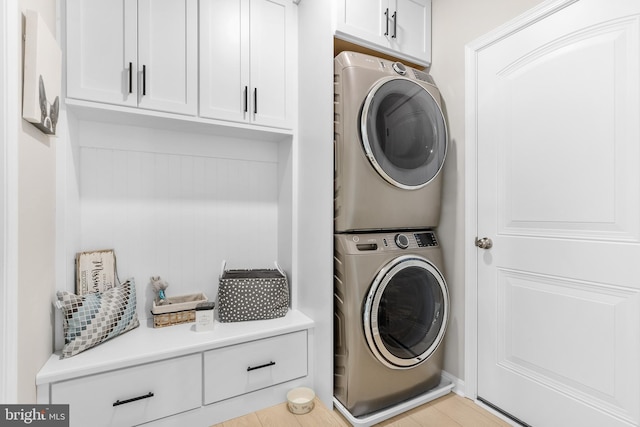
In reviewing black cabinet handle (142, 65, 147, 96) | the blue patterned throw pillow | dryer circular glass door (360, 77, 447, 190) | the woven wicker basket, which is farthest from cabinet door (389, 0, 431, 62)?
the blue patterned throw pillow

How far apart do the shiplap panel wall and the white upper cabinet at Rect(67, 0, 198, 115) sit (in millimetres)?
297

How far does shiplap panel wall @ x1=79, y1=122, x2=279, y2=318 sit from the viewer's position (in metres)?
1.66

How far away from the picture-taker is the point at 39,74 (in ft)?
3.55

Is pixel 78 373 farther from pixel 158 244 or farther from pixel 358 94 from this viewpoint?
pixel 358 94

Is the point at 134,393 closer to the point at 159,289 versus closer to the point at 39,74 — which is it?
→ the point at 159,289

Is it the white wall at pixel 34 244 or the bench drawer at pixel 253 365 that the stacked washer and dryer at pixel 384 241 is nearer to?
the bench drawer at pixel 253 365

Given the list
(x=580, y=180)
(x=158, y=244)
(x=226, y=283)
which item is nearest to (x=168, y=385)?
(x=226, y=283)

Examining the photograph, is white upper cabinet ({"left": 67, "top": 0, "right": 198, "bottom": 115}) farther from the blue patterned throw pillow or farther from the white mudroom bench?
the white mudroom bench

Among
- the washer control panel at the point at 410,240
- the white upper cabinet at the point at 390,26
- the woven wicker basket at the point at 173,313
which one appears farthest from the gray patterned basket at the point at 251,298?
the white upper cabinet at the point at 390,26

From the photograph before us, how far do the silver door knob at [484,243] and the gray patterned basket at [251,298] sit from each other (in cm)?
109

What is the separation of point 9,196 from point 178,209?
88cm

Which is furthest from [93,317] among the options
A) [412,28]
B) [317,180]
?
[412,28]

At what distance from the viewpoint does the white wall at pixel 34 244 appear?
3.44ft

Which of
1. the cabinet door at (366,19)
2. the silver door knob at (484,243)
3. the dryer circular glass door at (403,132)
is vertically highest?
the cabinet door at (366,19)
